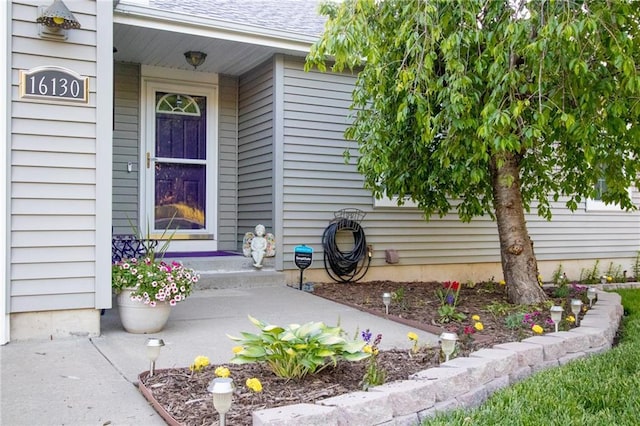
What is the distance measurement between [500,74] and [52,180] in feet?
10.9

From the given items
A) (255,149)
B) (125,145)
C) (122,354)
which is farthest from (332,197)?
(122,354)

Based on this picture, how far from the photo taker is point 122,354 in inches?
135

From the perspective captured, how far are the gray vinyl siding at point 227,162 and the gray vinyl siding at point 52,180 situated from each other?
3105mm

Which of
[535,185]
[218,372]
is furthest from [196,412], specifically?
[535,185]

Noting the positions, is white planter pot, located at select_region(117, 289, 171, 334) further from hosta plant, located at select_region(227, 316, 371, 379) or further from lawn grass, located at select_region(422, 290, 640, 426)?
lawn grass, located at select_region(422, 290, 640, 426)

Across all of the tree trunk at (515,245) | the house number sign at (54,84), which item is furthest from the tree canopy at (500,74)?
the house number sign at (54,84)

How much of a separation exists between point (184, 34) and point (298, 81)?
57.5 inches

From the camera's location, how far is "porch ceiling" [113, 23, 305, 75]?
559cm

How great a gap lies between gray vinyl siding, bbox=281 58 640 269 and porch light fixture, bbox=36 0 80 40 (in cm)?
287

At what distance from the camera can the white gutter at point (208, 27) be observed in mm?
5195

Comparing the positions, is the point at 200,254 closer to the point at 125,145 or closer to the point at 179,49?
the point at 125,145

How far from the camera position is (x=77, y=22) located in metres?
3.80

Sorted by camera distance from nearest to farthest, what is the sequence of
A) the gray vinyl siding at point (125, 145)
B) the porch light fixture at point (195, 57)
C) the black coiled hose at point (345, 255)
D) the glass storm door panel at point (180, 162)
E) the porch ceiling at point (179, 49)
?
the porch ceiling at point (179, 49) → the porch light fixture at point (195, 57) → the gray vinyl siding at point (125, 145) → the black coiled hose at point (345, 255) → the glass storm door panel at point (180, 162)

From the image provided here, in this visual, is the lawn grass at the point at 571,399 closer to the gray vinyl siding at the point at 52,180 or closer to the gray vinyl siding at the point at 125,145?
the gray vinyl siding at the point at 52,180
